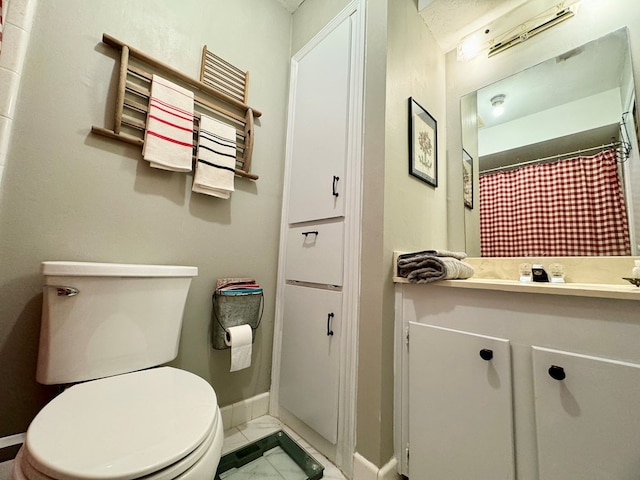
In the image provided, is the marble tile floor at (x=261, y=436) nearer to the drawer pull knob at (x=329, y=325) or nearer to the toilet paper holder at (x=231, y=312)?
the toilet paper holder at (x=231, y=312)

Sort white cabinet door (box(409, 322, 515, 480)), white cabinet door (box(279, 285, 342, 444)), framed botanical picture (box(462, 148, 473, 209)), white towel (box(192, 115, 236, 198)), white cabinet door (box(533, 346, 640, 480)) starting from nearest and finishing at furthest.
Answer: white cabinet door (box(533, 346, 640, 480)), white cabinet door (box(409, 322, 515, 480)), white cabinet door (box(279, 285, 342, 444)), white towel (box(192, 115, 236, 198)), framed botanical picture (box(462, 148, 473, 209))

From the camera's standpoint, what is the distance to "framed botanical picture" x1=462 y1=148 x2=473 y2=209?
1.40 m

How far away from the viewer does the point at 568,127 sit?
1.14 m

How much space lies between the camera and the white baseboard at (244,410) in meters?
1.29

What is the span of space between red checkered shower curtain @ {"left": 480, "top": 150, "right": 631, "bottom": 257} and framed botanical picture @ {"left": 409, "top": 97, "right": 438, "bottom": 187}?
273mm

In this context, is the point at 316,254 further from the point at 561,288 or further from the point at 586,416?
the point at 586,416

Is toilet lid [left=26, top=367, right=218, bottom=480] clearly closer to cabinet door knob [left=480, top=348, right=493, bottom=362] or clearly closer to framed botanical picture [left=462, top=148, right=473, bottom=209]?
cabinet door knob [left=480, top=348, right=493, bottom=362]

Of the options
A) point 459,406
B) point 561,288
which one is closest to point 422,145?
point 561,288

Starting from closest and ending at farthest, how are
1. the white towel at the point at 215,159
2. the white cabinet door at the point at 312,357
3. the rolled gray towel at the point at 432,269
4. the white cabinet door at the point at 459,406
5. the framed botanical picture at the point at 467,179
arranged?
the white cabinet door at the point at 459,406, the rolled gray towel at the point at 432,269, the white cabinet door at the point at 312,357, the white towel at the point at 215,159, the framed botanical picture at the point at 467,179

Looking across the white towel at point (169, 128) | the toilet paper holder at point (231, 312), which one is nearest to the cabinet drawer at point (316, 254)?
the toilet paper holder at point (231, 312)

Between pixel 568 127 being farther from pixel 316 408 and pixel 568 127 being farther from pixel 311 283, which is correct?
pixel 316 408

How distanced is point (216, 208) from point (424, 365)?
115cm

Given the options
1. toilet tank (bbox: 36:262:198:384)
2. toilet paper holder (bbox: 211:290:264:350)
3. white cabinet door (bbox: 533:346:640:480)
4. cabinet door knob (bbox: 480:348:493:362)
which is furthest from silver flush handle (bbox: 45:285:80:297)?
white cabinet door (bbox: 533:346:640:480)

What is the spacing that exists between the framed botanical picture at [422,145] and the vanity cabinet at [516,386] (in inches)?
23.0
